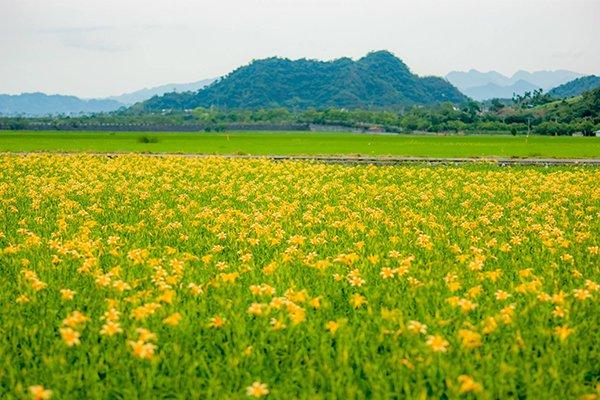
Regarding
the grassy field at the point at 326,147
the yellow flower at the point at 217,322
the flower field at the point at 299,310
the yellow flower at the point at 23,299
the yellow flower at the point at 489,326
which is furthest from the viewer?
the grassy field at the point at 326,147

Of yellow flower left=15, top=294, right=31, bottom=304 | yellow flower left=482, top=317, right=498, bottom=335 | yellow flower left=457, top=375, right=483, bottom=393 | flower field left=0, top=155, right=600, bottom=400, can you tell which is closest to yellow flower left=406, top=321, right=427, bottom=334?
flower field left=0, top=155, right=600, bottom=400

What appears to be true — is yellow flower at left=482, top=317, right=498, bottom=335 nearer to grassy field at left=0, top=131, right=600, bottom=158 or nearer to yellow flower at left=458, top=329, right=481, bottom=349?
yellow flower at left=458, top=329, right=481, bottom=349

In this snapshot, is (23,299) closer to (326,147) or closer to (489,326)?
(489,326)

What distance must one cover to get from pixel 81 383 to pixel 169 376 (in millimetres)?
697

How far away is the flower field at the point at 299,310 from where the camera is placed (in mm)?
4840

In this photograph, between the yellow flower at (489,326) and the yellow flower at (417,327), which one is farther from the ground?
the yellow flower at (417,327)

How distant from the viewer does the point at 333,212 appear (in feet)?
41.3

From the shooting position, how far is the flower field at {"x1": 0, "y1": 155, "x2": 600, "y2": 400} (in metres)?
4.84

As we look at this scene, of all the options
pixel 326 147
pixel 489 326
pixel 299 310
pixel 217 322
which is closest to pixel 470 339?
pixel 489 326

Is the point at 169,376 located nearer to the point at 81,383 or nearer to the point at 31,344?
the point at 81,383

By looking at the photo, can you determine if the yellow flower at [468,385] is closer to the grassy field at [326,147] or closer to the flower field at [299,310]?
the flower field at [299,310]

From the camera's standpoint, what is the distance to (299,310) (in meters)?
5.54

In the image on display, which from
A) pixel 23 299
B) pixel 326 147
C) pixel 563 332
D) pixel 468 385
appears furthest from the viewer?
pixel 326 147

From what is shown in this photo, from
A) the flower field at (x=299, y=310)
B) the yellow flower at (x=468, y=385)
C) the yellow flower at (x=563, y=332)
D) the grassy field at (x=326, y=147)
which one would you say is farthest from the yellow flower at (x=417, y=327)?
the grassy field at (x=326, y=147)
